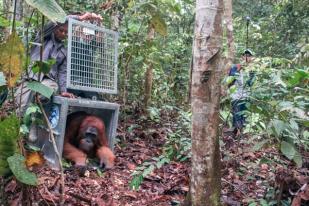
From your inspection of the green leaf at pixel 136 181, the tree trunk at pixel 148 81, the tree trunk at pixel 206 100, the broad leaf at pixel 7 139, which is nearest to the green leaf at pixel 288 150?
the tree trunk at pixel 206 100

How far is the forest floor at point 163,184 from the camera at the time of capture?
3.24 m

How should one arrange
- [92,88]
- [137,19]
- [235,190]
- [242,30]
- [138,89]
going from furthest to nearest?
1. [242,30]
2. [138,89]
3. [137,19]
4. [92,88]
5. [235,190]

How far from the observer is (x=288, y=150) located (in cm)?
304

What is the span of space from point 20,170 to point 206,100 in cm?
124

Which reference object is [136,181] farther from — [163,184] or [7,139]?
[7,139]

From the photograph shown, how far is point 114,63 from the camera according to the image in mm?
4750

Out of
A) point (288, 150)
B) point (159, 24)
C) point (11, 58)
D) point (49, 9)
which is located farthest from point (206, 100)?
point (159, 24)

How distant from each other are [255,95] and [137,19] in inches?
124

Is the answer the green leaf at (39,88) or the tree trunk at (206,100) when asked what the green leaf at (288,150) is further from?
the green leaf at (39,88)

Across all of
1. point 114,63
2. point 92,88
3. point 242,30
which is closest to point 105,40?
point 114,63

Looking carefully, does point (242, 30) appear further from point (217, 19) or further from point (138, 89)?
point (217, 19)

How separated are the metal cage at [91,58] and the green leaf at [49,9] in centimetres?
184

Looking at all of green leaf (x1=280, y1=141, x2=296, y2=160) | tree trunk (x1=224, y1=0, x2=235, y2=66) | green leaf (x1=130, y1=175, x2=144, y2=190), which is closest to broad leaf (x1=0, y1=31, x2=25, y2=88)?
green leaf (x1=130, y1=175, x2=144, y2=190)

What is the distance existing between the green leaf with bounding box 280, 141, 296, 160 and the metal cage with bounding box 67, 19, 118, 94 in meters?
2.12
